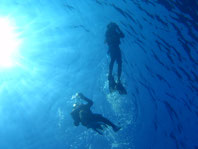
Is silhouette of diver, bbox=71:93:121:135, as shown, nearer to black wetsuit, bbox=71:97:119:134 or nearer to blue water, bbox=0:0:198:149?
black wetsuit, bbox=71:97:119:134

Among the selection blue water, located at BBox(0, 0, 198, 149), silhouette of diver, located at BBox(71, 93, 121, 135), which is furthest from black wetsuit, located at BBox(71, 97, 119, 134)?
blue water, located at BBox(0, 0, 198, 149)

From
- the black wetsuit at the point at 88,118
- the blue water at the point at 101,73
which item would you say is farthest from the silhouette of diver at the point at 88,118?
the blue water at the point at 101,73

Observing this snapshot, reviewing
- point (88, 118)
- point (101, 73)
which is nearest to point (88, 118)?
point (88, 118)

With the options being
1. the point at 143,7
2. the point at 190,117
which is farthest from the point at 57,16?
the point at 190,117

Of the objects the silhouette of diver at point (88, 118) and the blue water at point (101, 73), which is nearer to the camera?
the silhouette of diver at point (88, 118)

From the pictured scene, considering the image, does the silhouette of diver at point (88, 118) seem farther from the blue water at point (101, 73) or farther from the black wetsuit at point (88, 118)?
the blue water at point (101, 73)

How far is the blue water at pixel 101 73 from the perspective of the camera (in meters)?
12.9

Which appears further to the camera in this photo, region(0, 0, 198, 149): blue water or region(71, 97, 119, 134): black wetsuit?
region(0, 0, 198, 149): blue water

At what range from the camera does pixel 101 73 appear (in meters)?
16.2

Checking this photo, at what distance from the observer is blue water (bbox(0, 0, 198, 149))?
42.2 ft

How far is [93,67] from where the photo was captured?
1625 centimetres

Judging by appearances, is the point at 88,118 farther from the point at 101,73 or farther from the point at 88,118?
the point at 101,73

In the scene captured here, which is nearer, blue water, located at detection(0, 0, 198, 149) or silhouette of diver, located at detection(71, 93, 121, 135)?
silhouette of diver, located at detection(71, 93, 121, 135)

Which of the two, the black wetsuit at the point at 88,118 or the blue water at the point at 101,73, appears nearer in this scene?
the black wetsuit at the point at 88,118
